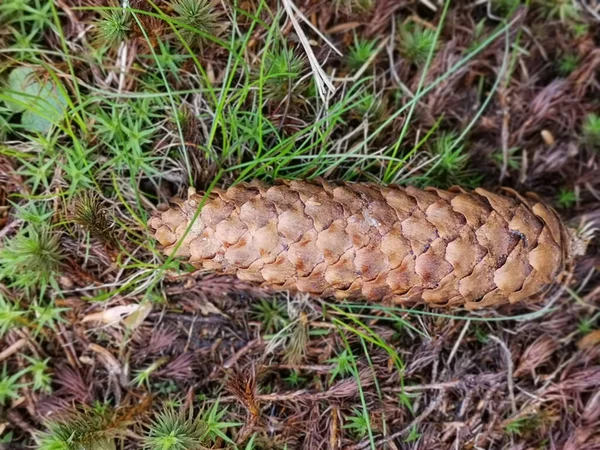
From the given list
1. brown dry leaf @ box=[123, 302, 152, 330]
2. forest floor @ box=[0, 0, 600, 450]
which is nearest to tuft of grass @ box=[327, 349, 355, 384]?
forest floor @ box=[0, 0, 600, 450]

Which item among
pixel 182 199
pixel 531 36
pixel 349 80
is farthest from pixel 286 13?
pixel 531 36

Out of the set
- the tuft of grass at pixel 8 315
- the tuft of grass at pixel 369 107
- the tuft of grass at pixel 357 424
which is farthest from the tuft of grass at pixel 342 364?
the tuft of grass at pixel 8 315

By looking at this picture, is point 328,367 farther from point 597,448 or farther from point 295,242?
point 597,448

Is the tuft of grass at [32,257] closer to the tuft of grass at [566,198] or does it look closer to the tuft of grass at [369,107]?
the tuft of grass at [369,107]

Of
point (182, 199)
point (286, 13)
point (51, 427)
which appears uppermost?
point (286, 13)

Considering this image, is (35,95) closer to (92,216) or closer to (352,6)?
(92,216)

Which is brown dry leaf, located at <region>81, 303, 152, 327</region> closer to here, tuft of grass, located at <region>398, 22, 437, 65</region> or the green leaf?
the green leaf
